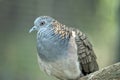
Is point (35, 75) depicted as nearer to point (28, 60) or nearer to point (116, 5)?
point (28, 60)

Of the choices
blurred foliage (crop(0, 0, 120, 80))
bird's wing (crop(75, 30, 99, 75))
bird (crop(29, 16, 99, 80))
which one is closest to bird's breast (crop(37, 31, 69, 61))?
bird (crop(29, 16, 99, 80))

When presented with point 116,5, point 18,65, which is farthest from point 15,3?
point 116,5

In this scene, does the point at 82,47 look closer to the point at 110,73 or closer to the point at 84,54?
the point at 84,54

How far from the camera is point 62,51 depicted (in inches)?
179

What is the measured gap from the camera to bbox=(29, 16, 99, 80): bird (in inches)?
179

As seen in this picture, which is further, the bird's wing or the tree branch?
the bird's wing

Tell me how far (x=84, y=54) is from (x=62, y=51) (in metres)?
0.25

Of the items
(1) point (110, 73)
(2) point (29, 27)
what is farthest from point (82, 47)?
(2) point (29, 27)

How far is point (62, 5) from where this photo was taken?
692 cm

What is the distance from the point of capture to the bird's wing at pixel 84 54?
467 centimetres

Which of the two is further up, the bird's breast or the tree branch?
the bird's breast

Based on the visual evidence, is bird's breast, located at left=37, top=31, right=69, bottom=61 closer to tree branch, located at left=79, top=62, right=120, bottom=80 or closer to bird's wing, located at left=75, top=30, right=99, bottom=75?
bird's wing, located at left=75, top=30, right=99, bottom=75

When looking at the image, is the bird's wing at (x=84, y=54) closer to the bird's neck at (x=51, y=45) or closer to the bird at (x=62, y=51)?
the bird at (x=62, y=51)

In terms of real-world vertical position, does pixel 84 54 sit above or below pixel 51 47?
below
